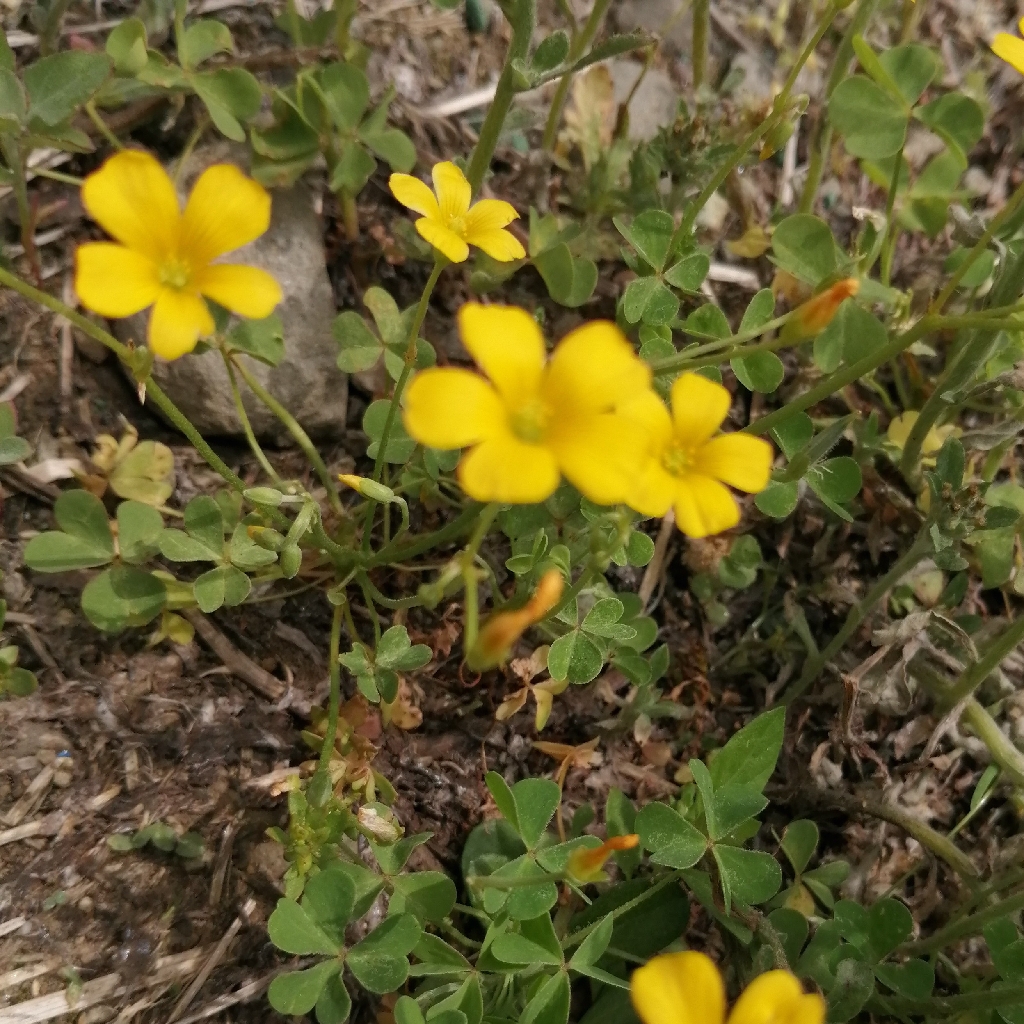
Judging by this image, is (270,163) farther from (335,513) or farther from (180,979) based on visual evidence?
(180,979)

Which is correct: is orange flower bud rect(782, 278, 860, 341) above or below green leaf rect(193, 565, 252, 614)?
above

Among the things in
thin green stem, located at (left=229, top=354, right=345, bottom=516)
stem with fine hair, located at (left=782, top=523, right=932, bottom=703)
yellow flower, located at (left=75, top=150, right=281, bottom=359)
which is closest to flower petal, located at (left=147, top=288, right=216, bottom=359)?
yellow flower, located at (left=75, top=150, right=281, bottom=359)

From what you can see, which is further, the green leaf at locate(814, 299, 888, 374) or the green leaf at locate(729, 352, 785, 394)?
the green leaf at locate(814, 299, 888, 374)

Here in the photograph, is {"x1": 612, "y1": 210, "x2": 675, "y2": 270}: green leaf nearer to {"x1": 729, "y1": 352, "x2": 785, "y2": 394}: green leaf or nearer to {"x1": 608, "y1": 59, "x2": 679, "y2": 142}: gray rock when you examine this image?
{"x1": 729, "y1": 352, "x2": 785, "y2": 394}: green leaf

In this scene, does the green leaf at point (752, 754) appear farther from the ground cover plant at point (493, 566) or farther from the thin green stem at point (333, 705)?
the thin green stem at point (333, 705)

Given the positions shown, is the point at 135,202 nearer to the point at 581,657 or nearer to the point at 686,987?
the point at 581,657

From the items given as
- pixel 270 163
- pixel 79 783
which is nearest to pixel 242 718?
pixel 79 783

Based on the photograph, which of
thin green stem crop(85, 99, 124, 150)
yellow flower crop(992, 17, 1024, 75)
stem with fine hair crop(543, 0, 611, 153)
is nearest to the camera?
yellow flower crop(992, 17, 1024, 75)
